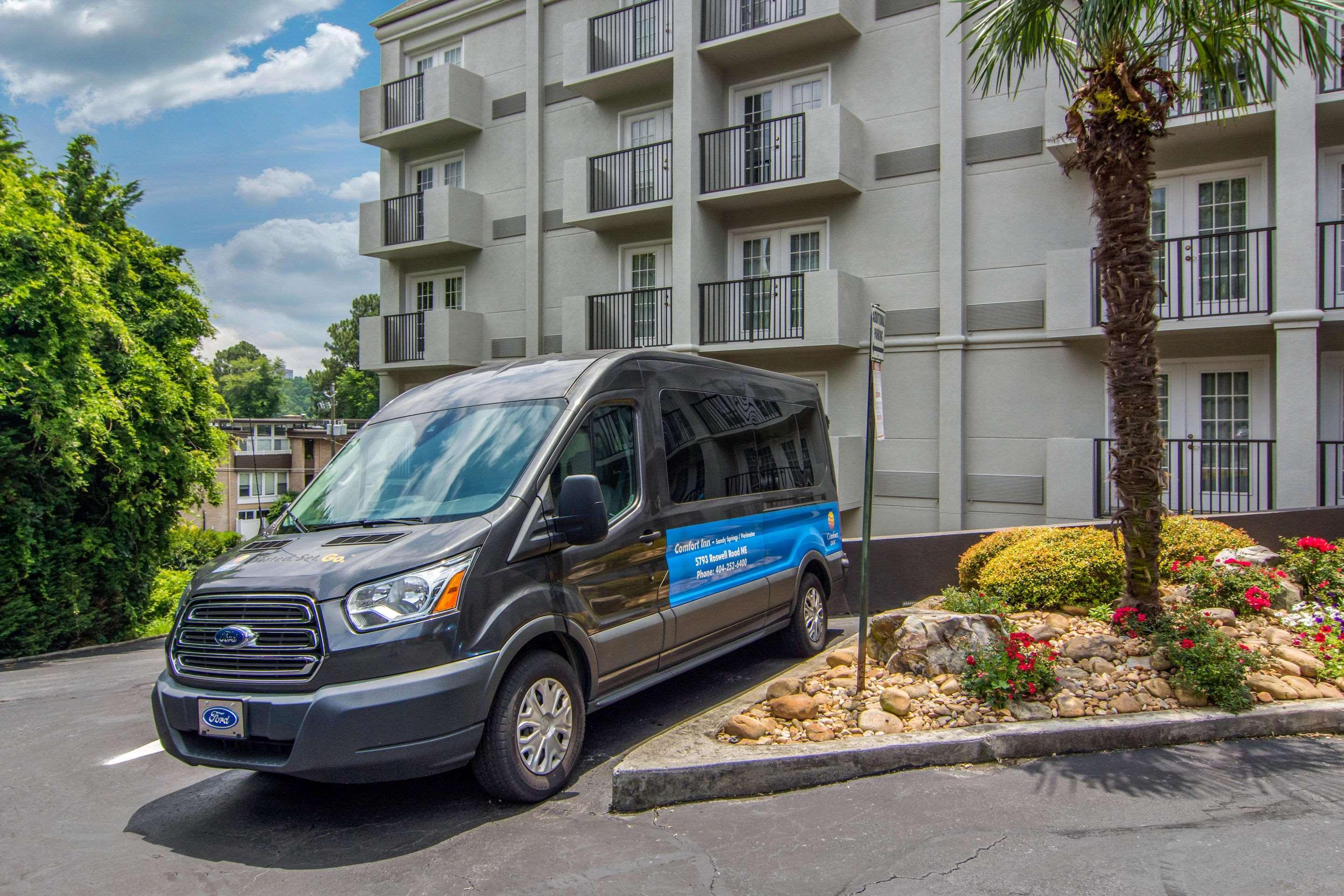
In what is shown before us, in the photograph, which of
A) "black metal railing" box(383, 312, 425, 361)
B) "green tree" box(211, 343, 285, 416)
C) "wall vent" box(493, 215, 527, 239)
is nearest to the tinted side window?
"wall vent" box(493, 215, 527, 239)

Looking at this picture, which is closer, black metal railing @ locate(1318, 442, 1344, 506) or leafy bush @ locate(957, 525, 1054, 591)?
leafy bush @ locate(957, 525, 1054, 591)

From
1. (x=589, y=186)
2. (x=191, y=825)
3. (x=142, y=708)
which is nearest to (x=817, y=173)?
(x=589, y=186)

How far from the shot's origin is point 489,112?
68.2 ft

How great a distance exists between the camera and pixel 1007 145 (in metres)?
14.5

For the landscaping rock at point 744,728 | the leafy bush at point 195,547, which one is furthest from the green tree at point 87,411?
the landscaping rock at point 744,728

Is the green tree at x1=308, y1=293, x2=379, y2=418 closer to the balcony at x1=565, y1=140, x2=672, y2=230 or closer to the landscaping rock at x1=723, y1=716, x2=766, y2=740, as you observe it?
the balcony at x1=565, y1=140, x2=672, y2=230

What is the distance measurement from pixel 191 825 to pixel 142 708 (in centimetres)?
328

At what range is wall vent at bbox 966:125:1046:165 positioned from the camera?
1424 cm

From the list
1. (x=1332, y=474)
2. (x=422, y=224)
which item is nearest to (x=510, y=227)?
(x=422, y=224)

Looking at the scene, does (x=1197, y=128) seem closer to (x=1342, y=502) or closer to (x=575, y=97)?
(x=1342, y=502)

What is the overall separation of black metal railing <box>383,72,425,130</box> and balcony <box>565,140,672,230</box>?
17.4 ft

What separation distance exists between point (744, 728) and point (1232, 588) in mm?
4614

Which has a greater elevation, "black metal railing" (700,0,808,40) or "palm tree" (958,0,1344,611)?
"black metal railing" (700,0,808,40)

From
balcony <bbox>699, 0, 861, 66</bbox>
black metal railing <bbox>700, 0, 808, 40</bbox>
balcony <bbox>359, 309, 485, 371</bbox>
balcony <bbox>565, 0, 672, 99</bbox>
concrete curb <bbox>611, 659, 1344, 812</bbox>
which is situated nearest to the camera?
concrete curb <bbox>611, 659, 1344, 812</bbox>
